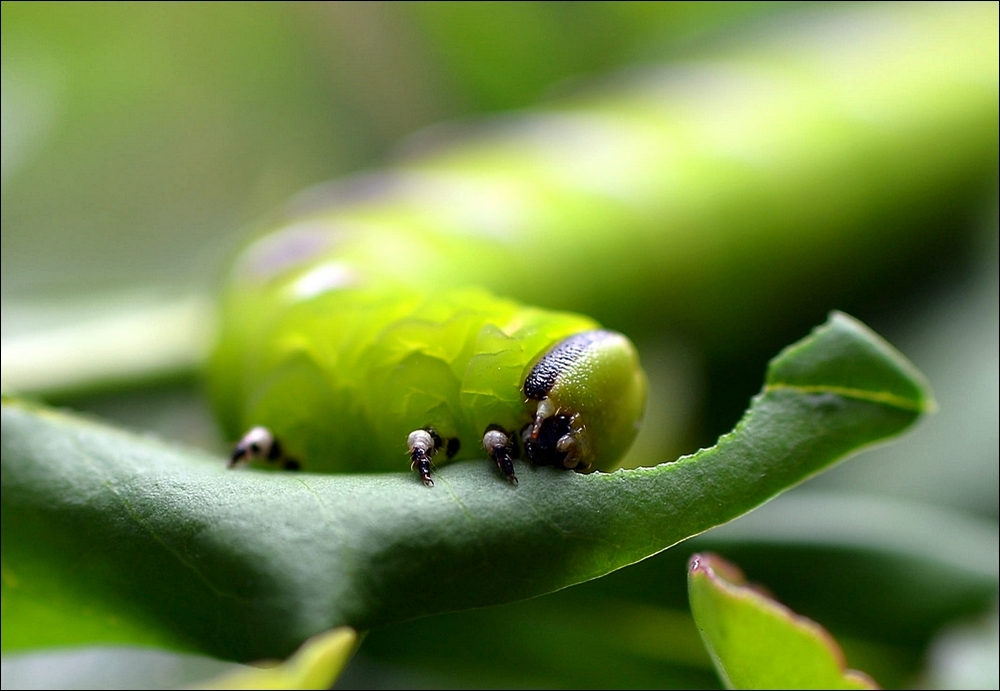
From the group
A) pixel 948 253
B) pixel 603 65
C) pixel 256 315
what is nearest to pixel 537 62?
pixel 603 65

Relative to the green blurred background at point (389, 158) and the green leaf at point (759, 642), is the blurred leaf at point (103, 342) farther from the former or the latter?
the green leaf at point (759, 642)

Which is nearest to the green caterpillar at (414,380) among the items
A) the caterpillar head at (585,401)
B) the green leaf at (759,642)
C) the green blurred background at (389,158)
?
the caterpillar head at (585,401)

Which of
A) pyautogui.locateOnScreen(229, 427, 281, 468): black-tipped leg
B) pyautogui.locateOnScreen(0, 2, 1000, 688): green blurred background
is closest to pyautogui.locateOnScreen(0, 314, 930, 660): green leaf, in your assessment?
pyautogui.locateOnScreen(229, 427, 281, 468): black-tipped leg

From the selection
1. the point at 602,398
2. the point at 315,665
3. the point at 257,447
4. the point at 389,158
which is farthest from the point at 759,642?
the point at 389,158

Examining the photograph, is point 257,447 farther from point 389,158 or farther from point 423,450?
point 389,158

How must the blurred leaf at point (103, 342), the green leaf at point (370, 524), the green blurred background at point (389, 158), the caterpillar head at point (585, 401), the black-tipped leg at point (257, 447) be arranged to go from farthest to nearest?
1. the blurred leaf at point (103, 342)
2. the green blurred background at point (389, 158)
3. the black-tipped leg at point (257, 447)
4. the caterpillar head at point (585, 401)
5. the green leaf at point (370, 524)

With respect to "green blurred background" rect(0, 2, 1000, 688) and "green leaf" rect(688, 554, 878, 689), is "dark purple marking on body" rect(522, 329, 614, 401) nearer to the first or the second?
"green leaf" rect(688, 554, 878, 689)

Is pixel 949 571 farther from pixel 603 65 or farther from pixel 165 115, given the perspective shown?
pixel 165 115
